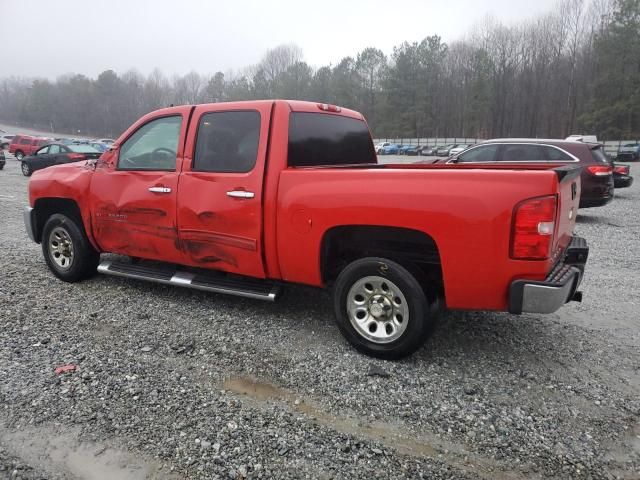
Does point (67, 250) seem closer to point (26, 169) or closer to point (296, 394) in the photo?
point (296, 394)

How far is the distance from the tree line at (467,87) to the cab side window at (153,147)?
57.3 metres

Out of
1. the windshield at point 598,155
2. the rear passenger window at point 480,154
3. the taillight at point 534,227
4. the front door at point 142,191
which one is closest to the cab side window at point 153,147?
the front door at point 142,191

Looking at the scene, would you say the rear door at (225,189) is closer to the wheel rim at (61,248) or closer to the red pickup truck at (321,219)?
the red pickup truck at (321,219)

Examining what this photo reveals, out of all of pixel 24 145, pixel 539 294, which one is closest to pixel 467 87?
pixel 24 145

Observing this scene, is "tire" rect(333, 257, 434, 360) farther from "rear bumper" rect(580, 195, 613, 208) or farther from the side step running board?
"rear bumper" rect(580, 195, 613, 208)

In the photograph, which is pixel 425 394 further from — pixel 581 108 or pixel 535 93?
pixel 535 93

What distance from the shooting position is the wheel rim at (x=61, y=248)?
5.38m

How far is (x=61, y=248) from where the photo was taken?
215 inches

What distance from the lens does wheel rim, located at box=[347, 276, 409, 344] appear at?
11.5 ft

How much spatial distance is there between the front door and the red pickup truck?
2cm

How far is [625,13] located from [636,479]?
201 ft

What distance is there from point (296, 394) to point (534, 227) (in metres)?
1.87

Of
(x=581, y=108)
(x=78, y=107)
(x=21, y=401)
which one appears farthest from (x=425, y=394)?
(x=78, y=107)

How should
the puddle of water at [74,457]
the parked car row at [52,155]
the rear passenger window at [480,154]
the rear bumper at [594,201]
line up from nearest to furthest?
1. the puddle of water at [74,457]
2. the rear bumper at [594,201]
3. the rear passenger window at [480,154]
4. the parked car row at [52,155]
